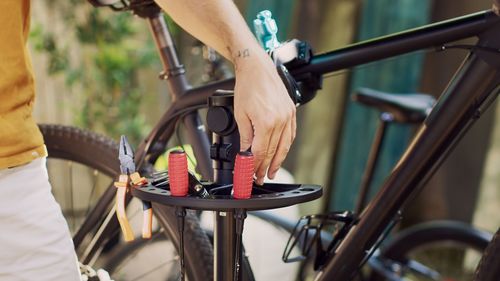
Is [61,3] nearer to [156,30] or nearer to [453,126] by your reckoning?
[156,30]

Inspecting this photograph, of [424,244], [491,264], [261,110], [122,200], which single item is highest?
[261,110]

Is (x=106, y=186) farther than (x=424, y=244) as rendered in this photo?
No

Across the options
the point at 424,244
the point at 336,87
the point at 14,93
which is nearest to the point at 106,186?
the point at 14,93

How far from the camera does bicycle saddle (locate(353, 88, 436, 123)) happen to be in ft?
4.61

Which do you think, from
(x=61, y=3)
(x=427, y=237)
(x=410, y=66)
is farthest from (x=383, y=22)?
(x=61, y=3)

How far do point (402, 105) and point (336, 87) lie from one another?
2.87 ft

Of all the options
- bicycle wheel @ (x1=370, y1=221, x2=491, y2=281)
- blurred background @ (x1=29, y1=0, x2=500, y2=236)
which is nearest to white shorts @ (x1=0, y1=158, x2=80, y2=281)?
bicycle wheel @ (x1=370, y1=221, x2=491, y2=281)

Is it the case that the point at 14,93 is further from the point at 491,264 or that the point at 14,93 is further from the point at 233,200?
the point at 491,264

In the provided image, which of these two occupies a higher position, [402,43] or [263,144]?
[402,43]

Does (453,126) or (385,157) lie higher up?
(453,126)

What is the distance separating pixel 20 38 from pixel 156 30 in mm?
353

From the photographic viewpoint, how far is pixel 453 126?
2.78 feet

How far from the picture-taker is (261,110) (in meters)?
0.62

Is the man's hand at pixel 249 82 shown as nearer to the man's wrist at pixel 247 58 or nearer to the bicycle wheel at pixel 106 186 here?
the man's wrist at pixel 247 58
